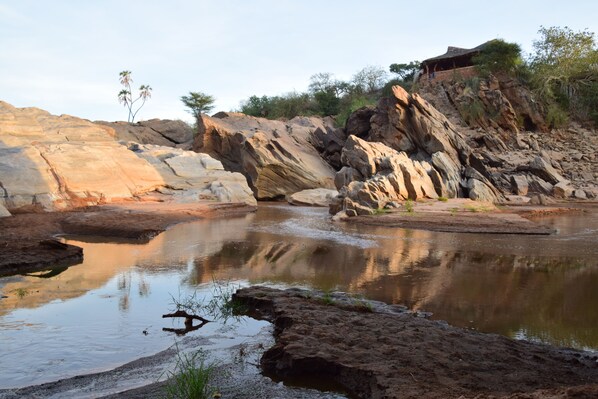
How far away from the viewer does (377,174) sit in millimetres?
21750

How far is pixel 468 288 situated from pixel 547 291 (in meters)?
1.12

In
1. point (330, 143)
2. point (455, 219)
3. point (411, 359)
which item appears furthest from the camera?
point (330, 143)

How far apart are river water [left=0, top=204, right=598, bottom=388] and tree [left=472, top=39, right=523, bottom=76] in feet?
90.0

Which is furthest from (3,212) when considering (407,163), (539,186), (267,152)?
(539,186)

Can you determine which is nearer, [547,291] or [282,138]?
[547,291]

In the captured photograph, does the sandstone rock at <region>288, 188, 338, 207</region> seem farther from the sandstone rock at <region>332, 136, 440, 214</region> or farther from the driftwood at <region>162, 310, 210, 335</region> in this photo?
the driftwood at <region>162, 310, 210, 335</region>

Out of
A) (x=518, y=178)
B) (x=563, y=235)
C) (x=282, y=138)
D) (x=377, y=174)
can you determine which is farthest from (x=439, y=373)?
(x=282, y=138)

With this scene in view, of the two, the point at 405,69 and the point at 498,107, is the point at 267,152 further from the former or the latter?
the point at 405,69

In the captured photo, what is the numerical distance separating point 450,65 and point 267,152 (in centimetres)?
2205

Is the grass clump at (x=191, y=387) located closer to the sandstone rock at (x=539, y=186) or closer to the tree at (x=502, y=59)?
the sandstone rock at (x=539, y=186)

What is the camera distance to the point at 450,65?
44.8 meters

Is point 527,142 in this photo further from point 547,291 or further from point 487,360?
point 487,360

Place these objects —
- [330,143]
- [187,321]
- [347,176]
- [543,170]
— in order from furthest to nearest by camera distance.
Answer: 1. [330,143]
2. [543,170]
3. [347,176]
4. [187,321]

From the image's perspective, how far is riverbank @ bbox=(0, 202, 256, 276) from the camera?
9305 mm
